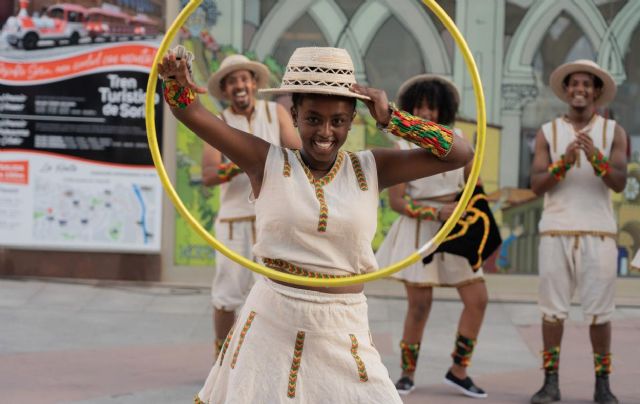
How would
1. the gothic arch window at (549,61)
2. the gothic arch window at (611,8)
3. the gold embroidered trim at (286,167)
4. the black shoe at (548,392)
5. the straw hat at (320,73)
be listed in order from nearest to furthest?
the straw hat at (320,73)
the gold embroidered trim at (286,167)
the black shoe at (548,392)
the gothic arch window at (611,8)
the gothic arch window at (549,61)

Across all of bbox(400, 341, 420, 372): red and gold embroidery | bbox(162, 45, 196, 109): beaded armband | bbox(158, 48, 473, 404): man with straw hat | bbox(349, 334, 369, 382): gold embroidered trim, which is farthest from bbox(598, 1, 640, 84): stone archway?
A: bbox(162, 45, 196, 109): beaded armband

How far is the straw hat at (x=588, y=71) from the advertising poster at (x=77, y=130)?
476cm

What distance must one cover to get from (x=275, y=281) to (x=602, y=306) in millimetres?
3284

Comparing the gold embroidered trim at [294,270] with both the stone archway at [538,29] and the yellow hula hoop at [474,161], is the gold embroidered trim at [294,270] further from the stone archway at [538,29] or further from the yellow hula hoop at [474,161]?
the stone archway at [538,29]

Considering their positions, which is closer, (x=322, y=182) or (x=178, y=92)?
(x=178, y=92)

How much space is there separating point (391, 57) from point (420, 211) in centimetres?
426

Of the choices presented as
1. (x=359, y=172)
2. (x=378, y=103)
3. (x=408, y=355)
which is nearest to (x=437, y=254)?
(x=408, y=355)

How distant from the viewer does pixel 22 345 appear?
8164mm

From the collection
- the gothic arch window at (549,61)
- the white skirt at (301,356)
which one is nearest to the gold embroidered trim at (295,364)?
the white skirt at (301,356)

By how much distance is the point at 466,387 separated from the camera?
700cm

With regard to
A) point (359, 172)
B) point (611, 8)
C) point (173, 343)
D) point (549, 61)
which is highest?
point (611, 8)

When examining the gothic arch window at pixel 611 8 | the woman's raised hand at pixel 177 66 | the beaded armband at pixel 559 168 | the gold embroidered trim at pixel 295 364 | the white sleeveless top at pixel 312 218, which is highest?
the gothic arch window at pixel 611 8

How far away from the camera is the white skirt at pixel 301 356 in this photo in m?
3.91

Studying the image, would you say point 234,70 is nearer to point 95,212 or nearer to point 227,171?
point 227,171
